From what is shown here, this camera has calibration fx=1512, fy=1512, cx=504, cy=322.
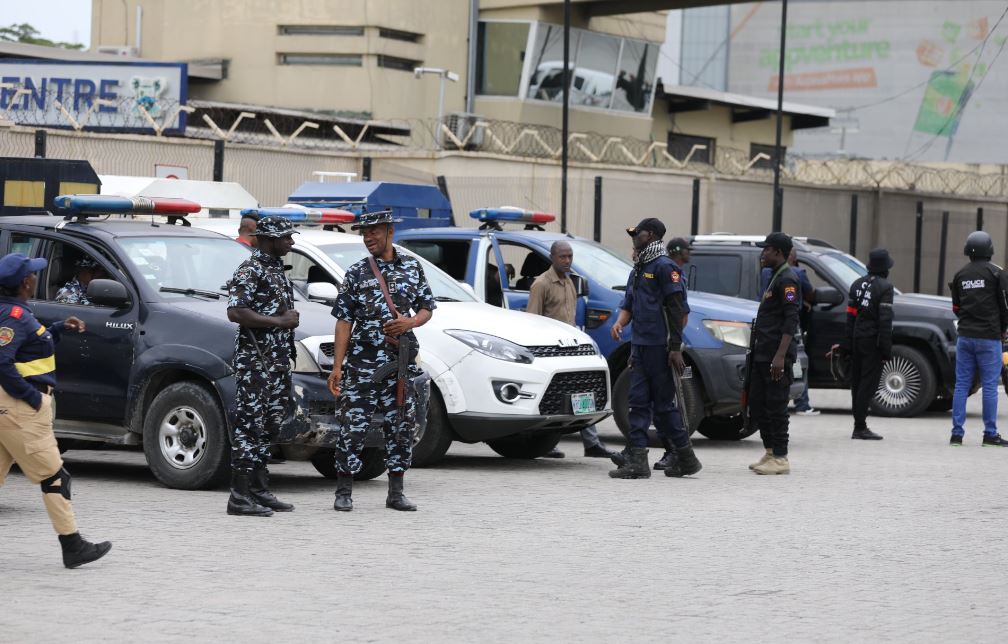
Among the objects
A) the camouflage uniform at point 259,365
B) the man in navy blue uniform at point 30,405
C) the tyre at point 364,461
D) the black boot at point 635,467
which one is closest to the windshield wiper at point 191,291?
the tyre at point 364,461

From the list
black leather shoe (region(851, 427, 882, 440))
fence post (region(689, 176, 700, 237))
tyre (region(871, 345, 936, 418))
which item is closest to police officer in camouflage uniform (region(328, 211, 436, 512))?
black leather shoe (region(851, 427, 882, 440))

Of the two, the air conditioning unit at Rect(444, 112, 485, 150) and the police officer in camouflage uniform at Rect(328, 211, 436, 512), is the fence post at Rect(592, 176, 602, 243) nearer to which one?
the air conditioning unit at Rect(444, 112, 485, 150)

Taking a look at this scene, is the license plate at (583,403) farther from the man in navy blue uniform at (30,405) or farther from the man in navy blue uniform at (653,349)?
the man in navy blue uniform at (30,405)

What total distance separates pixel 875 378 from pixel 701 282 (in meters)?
2.74

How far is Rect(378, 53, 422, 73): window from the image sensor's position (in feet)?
144

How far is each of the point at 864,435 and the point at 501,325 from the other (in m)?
5.02

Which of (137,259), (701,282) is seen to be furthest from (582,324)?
(137,259)

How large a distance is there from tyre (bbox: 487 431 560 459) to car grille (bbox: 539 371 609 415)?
0.74m

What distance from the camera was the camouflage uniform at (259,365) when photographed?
9.30 metres

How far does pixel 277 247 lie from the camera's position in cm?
945

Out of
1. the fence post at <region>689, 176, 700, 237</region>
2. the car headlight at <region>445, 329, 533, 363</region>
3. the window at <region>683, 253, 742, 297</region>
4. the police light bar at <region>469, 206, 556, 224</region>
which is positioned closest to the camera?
the car headlight at <region>445, 329, 533, 363</region>

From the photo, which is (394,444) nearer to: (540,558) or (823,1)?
(540,558)

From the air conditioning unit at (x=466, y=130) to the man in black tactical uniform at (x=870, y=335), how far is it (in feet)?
58.1

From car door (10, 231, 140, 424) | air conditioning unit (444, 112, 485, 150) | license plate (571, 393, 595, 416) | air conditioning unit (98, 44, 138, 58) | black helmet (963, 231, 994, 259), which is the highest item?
air conditioning unit (98, 44, 138, 58)
